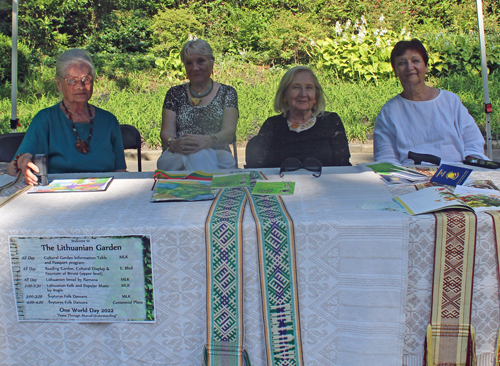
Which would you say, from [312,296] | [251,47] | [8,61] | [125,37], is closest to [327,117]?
[312,296]

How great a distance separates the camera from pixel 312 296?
144 cm

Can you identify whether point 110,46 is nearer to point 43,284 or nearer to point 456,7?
point 456,7

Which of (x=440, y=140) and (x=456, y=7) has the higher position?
(x=456, y=7)

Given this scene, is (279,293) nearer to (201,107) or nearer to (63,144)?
(63,144)

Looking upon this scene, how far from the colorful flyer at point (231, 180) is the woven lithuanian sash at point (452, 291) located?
79 centimetres

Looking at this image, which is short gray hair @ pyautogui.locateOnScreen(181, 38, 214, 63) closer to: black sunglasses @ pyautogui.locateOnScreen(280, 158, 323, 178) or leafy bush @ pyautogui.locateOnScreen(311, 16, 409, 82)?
black sunglasses @ pyautogui.locateOnScreen(280, 158, 323, 178)

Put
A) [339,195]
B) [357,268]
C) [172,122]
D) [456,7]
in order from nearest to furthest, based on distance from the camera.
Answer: [357,268] → [339,195] → [172,122] → [456,7]

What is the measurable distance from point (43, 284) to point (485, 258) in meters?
1.40

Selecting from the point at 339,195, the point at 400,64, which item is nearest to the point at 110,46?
the point at 400,64

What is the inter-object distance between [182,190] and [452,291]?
102 cm

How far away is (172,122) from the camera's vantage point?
340cm

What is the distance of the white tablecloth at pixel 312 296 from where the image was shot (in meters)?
1.43

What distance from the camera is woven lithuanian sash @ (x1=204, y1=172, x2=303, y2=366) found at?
1.42 metres

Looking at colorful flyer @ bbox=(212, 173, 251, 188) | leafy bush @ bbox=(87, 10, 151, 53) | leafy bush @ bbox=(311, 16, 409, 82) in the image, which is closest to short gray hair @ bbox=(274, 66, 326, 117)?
colorful flyer @ bbox=(212, 173, 251, 188)
